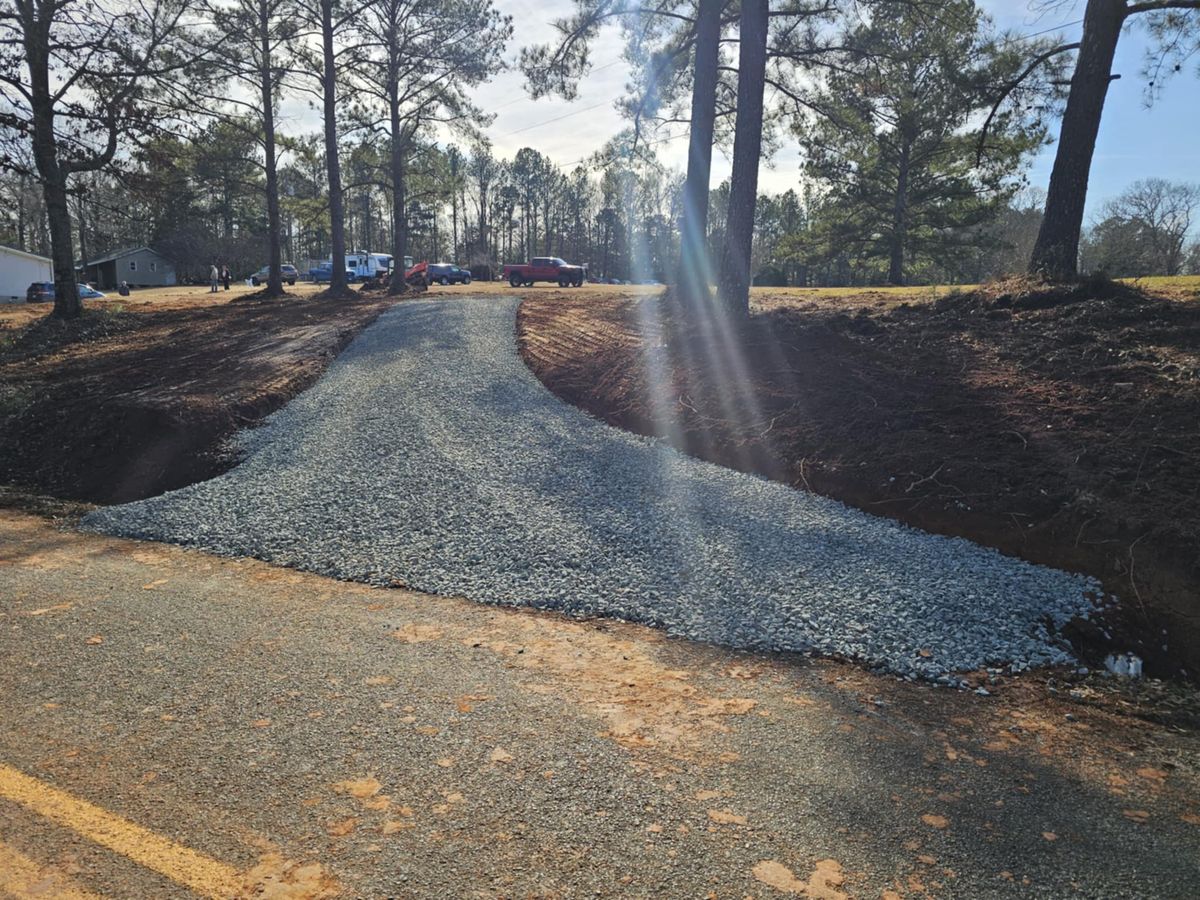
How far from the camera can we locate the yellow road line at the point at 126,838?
2430 mm

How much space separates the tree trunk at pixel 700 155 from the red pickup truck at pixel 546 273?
2257 cm

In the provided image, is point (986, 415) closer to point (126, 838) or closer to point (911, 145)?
point (126, 838)

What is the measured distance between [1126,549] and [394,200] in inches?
1061

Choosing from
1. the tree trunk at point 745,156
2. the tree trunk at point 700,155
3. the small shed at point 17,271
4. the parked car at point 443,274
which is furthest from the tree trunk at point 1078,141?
the small shed at point 17,271

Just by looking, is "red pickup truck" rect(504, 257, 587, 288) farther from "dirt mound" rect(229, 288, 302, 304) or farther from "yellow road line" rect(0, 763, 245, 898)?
"yellow road line" rect(0, 763, 245, 898)

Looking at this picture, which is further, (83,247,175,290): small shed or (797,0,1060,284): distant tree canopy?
(83,247,175,290): small shed

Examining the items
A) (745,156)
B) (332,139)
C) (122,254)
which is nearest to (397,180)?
(332,139)

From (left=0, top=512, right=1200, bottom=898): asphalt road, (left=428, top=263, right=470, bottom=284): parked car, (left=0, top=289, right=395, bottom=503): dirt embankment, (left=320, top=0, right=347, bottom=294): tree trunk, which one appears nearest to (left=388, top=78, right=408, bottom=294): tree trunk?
(left=320, top=0, right=347, bottom=294): tree trunk

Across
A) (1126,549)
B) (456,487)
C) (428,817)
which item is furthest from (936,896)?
(456,487)

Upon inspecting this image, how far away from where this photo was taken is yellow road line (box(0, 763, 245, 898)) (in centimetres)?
243

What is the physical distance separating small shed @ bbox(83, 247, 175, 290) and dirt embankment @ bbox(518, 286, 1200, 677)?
62.3 metres

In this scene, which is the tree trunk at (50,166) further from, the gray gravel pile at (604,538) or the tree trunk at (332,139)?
the gray gravel pile at (604,538)

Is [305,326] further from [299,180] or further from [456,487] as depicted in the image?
[299,180]

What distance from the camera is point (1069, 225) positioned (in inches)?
442
